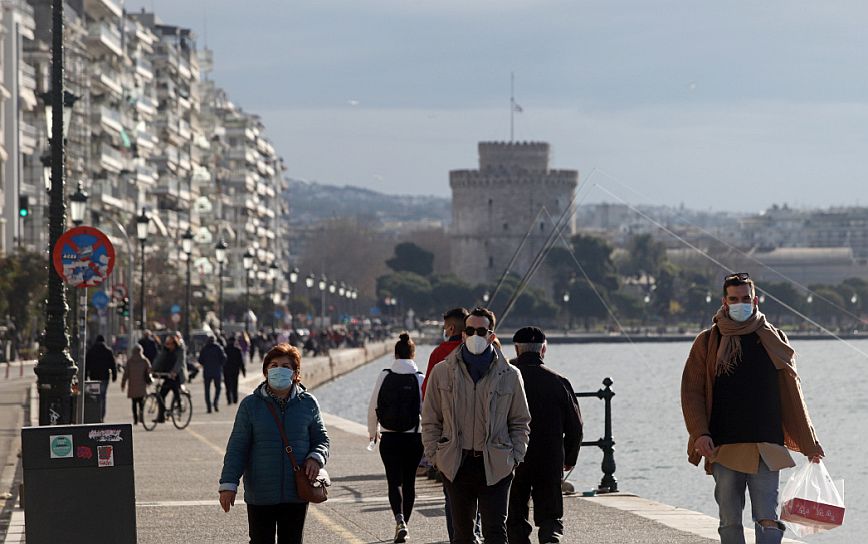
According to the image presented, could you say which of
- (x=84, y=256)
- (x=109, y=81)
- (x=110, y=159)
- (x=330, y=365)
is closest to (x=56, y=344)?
(x=84, y=256)

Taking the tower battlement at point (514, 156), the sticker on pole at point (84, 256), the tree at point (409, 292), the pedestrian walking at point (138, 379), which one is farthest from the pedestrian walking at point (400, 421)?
the tower battlement at point (514, 156)

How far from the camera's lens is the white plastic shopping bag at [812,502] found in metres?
8.89

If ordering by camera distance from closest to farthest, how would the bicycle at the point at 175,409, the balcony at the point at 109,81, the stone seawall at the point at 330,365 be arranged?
the bicycle at the point at 175,409, the stone seawall at the point at 330,365, the balcony at the point at 109,81

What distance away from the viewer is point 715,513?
23047 millimetres

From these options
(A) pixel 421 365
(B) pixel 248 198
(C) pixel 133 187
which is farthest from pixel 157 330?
(B) pixel 248 198

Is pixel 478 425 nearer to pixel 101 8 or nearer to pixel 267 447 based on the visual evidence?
pixel 267 447

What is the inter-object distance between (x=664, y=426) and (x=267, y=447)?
117 ft

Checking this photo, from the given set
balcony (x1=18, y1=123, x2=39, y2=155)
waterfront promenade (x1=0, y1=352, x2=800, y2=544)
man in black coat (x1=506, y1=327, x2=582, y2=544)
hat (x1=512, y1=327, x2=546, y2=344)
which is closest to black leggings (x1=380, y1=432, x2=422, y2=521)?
waterfront promenade (x1=0, y1=352, x2=800, y2=544)

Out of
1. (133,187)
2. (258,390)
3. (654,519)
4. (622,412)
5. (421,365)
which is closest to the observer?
(258,390)

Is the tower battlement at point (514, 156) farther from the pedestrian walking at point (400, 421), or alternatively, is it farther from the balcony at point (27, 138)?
the pedestrian walking at point (400, 421)

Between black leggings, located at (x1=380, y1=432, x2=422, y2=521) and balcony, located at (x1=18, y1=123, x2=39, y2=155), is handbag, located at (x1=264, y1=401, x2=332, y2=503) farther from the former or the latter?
balcony, located at (x1=18, y1=123, x2=39, y2=155)

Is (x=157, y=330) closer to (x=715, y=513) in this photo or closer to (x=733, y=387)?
(x=715, y=513)

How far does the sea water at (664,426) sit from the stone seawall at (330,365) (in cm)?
48

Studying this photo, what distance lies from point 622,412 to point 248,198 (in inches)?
3814
